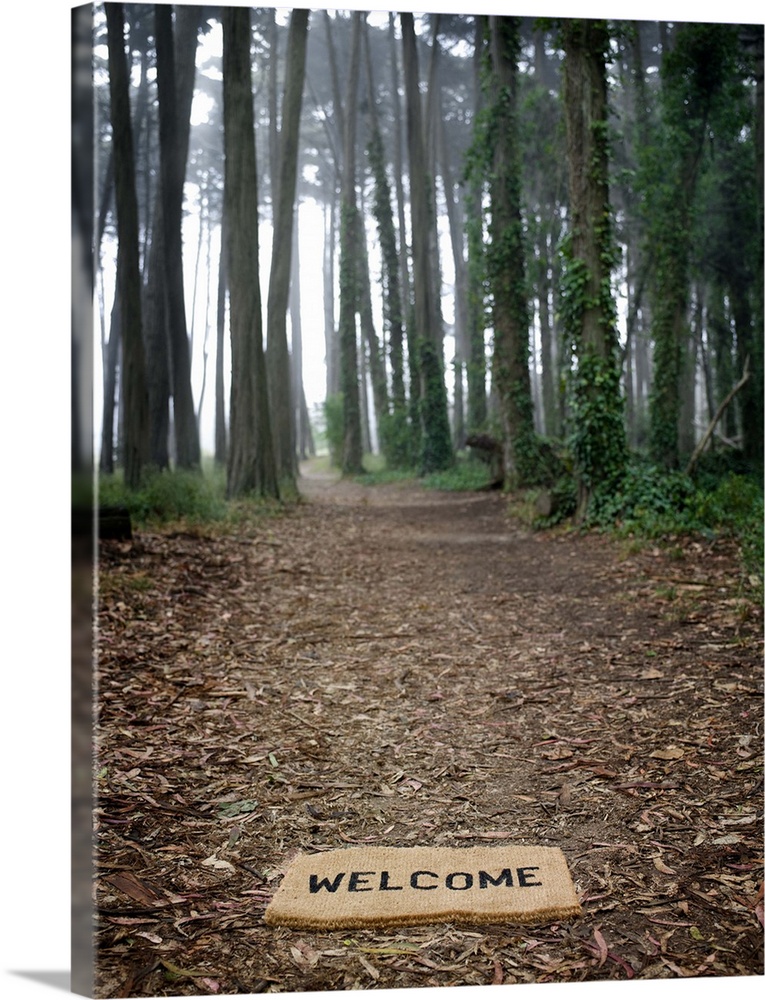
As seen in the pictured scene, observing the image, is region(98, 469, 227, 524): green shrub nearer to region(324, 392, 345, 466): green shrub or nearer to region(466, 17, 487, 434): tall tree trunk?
region(324, 392, 345, 466): green shrub

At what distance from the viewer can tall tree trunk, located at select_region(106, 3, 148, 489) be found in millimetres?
2504

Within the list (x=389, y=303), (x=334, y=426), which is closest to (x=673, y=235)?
(x=389, y=303)

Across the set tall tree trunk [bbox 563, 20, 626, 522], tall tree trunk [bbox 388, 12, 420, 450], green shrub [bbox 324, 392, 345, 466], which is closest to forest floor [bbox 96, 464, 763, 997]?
green shrub [bbox 324, 392, 345, 466]

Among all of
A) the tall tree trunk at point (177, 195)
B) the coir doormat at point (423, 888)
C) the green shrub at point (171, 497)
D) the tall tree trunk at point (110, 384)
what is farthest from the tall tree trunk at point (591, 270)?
the coir doormat at point (423, 888)

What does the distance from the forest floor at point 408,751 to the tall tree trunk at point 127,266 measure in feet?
1.92

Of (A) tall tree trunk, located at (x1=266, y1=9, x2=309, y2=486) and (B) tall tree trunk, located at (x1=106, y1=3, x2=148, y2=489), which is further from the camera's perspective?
(A) tall tree trunk, located at (x1=266, y1=9, x2=309, y2=486)

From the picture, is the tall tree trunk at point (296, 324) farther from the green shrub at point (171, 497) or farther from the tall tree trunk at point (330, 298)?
the green shrub at point (171, 497)

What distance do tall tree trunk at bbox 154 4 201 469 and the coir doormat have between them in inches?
71.9

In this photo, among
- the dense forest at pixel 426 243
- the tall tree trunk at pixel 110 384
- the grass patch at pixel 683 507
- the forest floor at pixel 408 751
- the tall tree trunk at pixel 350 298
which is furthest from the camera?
the grass patch at pixel 683 507

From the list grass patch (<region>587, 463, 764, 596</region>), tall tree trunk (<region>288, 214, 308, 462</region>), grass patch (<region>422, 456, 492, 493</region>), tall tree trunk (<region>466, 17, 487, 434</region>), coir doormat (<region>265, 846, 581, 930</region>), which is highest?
tall tree trunk (<region>466, 17, 487, 434</region>)

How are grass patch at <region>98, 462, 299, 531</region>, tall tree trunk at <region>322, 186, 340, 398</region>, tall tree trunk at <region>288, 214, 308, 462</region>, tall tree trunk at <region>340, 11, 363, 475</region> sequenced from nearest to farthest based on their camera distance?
1. grass patch at <region>98, 462, 299, 531</region>
2. tall tree trunk at <region>288, 214, 308, 462</region>
3. tall tree trunk at <region>322, 186, 340, 398</region>
4. tall tree trunk at <region>340, 11, 363, 475</region>

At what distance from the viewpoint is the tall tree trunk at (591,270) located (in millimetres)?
4980

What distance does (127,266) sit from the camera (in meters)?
2.61
